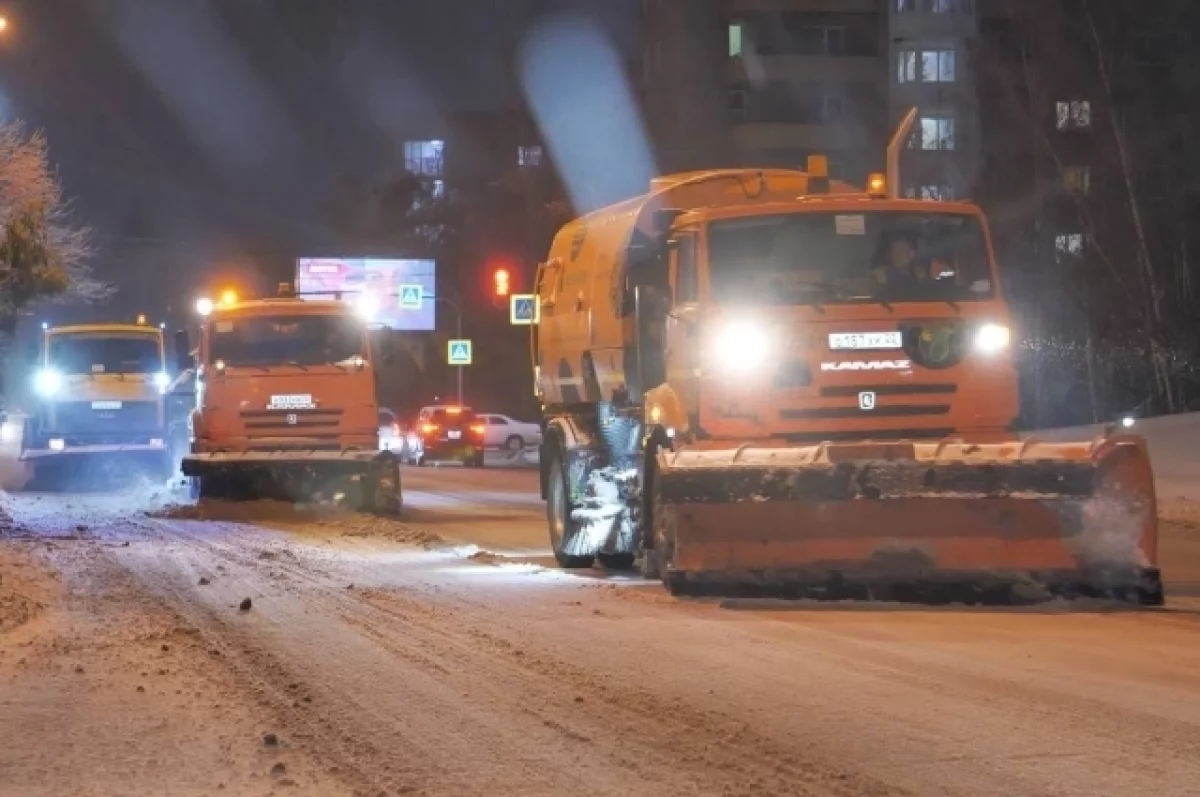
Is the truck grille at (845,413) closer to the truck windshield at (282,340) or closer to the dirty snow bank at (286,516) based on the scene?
the dirty snow bank at (286,516)

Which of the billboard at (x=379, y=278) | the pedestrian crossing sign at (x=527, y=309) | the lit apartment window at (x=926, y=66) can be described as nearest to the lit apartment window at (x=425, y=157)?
the billboard at (x=379, y=278)

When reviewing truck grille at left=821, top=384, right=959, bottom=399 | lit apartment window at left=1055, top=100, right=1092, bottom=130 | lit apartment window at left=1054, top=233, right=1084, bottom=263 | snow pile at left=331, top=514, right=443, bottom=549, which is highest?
lit apartment window at left=1055, top=100, right=1092, bottom=130

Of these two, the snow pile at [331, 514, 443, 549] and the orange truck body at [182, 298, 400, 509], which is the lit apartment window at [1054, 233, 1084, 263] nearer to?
the orange truck body at [182, 298, 400, 509]

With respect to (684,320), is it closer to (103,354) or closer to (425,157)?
(103,354)

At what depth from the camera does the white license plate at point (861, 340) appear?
44.9 feet

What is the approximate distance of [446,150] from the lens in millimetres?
80750

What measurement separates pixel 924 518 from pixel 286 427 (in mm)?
12767

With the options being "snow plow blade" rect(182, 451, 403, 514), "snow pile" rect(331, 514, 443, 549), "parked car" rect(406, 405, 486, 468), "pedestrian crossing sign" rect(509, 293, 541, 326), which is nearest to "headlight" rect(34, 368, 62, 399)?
"pedestrian crossing sign" rect(509, 293, 541, 326)

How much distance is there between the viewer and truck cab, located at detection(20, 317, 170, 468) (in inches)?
1310

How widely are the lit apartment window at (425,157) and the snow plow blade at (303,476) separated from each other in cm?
5694

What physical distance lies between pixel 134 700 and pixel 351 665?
142 cm

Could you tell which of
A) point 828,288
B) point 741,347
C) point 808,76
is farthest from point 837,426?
point 808,76

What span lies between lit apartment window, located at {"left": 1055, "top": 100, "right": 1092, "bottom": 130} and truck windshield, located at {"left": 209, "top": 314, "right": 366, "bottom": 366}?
84.9 feet

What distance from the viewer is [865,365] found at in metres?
13.7
